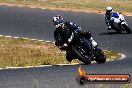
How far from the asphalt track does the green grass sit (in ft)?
9.10

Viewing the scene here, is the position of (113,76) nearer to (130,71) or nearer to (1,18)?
(130,71)

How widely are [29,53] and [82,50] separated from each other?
4106 millimetres

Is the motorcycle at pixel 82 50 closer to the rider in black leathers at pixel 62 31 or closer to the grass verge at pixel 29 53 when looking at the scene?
the rider in black leathers at pixel 62 31

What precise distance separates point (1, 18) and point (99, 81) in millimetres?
27080

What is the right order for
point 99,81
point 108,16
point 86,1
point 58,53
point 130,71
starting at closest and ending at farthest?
1. point 99,81
2. point 130,71
3. point 58,53
4. point 108,16
5. point 86,1

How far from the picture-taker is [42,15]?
34.2 metres

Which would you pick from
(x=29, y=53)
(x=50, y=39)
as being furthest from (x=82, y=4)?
(x=29, y=53)

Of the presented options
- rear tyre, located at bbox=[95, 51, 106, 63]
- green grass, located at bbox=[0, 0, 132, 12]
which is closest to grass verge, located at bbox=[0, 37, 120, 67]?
rear tyre, located at bbox=[95, 51, 106, 63]

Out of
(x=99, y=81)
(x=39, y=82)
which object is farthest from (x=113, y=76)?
(x=39, y=82)

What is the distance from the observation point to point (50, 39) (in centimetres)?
2525

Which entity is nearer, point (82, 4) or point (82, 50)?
point (82, 50)

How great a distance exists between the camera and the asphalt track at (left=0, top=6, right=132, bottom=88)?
11.0 meters

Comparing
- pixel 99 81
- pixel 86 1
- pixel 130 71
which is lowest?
pixel 86 1

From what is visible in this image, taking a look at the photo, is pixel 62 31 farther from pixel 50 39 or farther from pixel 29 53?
pixel 50 39
